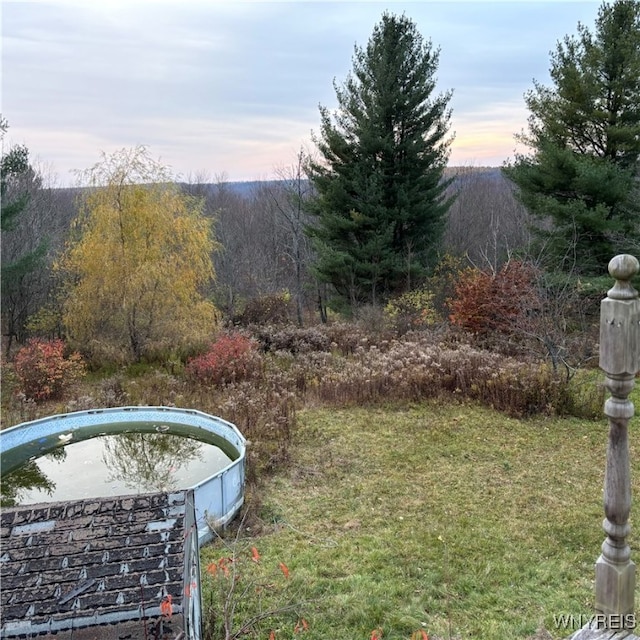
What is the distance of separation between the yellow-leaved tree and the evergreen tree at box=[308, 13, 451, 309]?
5.62m

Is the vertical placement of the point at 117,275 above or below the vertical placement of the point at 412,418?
above

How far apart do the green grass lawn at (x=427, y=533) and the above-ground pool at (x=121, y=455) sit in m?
0.90

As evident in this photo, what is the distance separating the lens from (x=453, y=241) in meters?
24.3

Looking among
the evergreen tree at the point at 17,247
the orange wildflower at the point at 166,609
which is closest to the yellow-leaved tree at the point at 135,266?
the evergreen tree at the point at 17,247

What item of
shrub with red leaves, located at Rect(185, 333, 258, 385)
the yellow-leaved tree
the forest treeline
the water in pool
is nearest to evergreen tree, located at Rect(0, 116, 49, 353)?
the forest treeline

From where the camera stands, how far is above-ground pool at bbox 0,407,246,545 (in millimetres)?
6141

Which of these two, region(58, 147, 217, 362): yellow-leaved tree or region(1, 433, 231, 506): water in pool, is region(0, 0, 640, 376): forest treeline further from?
region(1, 433, 231, 506): water in pool

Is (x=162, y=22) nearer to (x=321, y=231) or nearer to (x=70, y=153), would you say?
(x=70, y=153)

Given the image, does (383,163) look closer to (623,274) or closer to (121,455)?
(121,455)

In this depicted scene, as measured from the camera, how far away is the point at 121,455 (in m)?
7.33

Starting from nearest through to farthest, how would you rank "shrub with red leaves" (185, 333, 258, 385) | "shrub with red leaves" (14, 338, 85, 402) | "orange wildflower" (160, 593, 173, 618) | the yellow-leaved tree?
"orange wildflower" (160, 593, 173, 618) < "shrub with red leaves" (14, 338, 85, 402) < "shrub with red leaves" (185, 333, 258, 385) < the yellow-leaved tree

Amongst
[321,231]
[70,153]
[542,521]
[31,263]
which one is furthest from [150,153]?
[542,521]

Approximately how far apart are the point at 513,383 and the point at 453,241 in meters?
16.8

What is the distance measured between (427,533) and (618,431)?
3084mm
